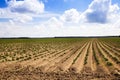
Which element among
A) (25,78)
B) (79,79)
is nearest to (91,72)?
(79,79)

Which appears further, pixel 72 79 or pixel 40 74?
pixel 40 74

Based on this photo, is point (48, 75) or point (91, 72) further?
point (91, 72)

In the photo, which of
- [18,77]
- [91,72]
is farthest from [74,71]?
[18,77]

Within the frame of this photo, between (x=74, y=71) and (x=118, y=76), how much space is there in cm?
296

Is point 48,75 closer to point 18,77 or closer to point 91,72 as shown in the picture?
point 18,77

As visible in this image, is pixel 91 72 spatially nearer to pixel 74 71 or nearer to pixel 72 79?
pixel 74 71

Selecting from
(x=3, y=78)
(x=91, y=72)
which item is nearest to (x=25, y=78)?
(x=3, y=78)

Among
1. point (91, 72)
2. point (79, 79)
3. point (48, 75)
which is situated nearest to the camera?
point (79, 79)

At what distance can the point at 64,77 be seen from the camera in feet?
40.3

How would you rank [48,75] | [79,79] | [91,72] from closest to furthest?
[79,79]
[48,75]
[91,72]

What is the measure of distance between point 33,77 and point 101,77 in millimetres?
4020

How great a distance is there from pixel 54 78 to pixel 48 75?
2.87 feet

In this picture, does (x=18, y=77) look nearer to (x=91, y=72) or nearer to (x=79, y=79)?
(x=79, y=79)

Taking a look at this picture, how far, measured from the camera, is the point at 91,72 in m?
13.6
